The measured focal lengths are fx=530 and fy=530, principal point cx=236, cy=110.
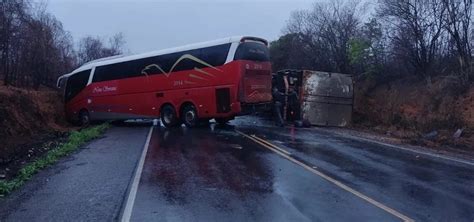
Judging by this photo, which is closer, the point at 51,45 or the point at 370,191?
the point at 370,191

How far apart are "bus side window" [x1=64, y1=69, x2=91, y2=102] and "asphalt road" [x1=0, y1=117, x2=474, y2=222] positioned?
14.0 m

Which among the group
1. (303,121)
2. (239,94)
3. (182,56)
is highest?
(182,56)

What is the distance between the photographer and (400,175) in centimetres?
1063

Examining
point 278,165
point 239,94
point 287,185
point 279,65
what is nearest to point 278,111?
point 239,94

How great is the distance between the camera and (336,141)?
1714 centimetres

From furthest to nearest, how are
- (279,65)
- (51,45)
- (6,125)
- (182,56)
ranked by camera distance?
(279,65) → (51,45) → (182,56) → (6,125)

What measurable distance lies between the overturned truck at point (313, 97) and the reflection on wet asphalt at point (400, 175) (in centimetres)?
849

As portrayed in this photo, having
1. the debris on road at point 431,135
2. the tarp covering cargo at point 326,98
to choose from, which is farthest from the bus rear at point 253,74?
the debris on road at point 431,135

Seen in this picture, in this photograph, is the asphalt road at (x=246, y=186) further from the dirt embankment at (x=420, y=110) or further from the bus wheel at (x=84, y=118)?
the bus wheel at (x=84, y=118)

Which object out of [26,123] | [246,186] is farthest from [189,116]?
[246,186]

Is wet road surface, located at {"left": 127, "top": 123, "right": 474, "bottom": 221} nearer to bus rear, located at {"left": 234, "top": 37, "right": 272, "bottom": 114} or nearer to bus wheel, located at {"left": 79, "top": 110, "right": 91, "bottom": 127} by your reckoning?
bus rear, located at {"left": 234, "top": 37, "right": 272, "bottom": 114}

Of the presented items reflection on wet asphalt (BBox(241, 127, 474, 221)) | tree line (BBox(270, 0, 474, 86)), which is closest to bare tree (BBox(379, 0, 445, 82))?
tree line (BBox(270, 0, 474, 86))

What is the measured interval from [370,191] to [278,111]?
51.3ft

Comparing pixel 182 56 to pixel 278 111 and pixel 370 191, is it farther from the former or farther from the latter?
pixel 370 191
